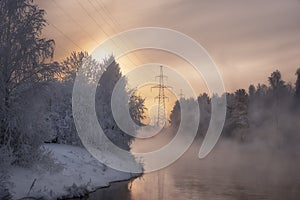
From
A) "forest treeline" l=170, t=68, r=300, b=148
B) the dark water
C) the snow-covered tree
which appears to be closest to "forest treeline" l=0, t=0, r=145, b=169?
the snow-covered tree

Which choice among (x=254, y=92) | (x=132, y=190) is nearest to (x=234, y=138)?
(x=254, y=92)

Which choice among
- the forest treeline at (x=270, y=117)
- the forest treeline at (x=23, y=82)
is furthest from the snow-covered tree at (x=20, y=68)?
the forest treeline at (x=270, y=117)

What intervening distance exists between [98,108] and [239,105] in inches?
2189

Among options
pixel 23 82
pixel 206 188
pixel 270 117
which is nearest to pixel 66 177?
pixel 23 82

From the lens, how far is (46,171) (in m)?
27.1

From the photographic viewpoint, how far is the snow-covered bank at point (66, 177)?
78.4 ft

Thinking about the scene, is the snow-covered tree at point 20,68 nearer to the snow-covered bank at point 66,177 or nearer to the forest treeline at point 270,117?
the snow-covered bank at point 66,177

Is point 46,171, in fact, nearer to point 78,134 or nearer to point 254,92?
point 78,134

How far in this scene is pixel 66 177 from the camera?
1147 inches

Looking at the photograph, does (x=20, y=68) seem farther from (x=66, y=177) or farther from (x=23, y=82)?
(x=66, y=177)

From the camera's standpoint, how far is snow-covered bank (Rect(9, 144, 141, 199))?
23883mm

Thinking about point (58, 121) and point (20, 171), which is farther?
point (58, 121)

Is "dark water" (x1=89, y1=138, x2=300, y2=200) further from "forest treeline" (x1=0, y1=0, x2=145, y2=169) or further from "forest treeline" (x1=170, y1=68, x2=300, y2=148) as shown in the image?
"forest treeline" (x1=170, y1=68, x2=300, y2=148)

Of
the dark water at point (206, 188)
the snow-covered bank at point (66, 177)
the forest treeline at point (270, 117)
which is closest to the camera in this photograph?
the snow-covered bank at point (66, 177)
